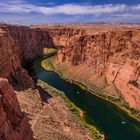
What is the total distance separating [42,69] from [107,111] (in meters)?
47.1

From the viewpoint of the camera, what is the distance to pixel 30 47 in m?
148

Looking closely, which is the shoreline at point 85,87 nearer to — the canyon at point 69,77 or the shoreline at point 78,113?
the canyon at point 69,77

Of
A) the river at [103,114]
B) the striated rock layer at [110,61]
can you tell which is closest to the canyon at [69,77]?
the striated rock layer at [110,61]

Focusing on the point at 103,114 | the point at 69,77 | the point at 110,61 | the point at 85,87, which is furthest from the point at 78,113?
the point at 69,77

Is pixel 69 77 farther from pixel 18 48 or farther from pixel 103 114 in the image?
pixel 103 114

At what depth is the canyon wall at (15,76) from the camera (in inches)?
1328

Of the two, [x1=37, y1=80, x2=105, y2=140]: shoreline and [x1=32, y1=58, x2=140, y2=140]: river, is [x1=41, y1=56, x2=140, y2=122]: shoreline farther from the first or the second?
[x1=37, y1=80, x2=105, y2=140]: shoreline

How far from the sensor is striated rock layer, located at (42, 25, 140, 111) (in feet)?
261

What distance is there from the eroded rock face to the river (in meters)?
22.5

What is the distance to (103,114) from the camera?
67.8m

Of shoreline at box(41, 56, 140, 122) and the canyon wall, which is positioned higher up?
the canyon wall

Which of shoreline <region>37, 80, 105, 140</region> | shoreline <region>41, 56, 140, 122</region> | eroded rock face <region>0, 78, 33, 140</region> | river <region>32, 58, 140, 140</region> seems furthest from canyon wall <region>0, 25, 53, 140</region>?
shoreline <region>41, 56, 140, 122</region>

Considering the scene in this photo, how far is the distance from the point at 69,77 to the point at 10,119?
66139 mm

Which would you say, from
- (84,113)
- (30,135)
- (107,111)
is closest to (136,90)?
(107,111)
